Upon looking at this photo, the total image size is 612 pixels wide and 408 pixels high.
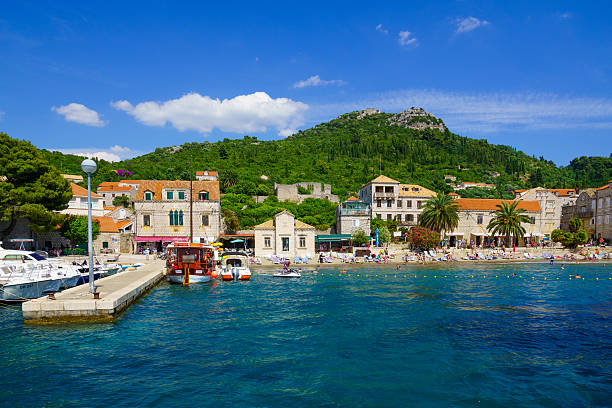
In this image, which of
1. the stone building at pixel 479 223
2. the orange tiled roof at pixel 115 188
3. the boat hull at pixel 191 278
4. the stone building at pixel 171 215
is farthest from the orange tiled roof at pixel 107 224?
the stone building at pixel 479 223

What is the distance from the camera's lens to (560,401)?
10898mm

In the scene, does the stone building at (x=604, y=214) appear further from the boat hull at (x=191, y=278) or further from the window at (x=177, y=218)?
the window at (x=177, y=218)

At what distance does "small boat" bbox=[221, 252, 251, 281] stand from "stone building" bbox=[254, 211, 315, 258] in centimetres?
273

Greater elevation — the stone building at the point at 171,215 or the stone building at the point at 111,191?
the stone building at the point at 111,191

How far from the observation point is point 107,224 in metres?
45.6

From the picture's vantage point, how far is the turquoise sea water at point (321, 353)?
11016 mm

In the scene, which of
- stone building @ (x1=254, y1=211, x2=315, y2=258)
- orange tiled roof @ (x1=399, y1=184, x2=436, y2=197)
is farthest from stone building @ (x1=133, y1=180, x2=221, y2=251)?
orange tiled roof @ (x1=399, y1=184, x2=436, y2=197)

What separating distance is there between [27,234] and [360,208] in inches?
1639

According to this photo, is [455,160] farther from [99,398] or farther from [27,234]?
[99,398]

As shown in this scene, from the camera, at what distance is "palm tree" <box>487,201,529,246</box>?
51.8m

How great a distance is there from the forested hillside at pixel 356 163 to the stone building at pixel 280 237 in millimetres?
28334

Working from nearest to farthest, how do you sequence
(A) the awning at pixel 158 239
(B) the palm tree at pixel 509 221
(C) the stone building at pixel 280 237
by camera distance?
(C) the stone building at pixel 280 237 < (A) the awning at pixel 158 239 < (B) the palm tree at pixel 509 221

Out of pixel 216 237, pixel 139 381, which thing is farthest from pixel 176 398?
pixel 216 237

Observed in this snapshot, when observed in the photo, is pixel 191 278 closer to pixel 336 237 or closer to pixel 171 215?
pixel 171 215
